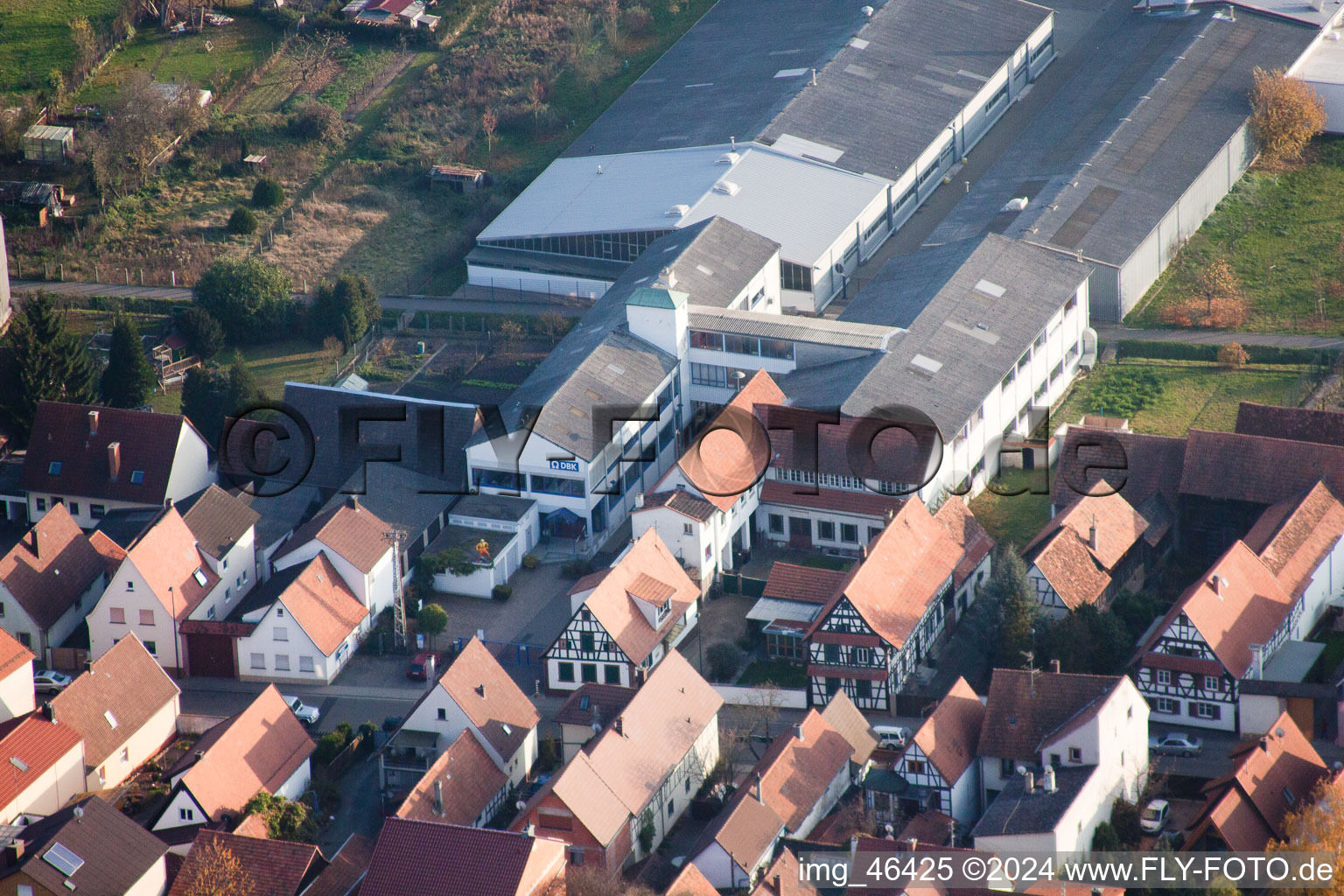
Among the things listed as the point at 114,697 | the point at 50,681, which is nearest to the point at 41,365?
the point at 50,681

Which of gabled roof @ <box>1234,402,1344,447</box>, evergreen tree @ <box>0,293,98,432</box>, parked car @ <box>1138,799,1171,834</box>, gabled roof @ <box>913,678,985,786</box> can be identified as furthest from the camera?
evergreen tree @ <box>0,293,98,432</box>

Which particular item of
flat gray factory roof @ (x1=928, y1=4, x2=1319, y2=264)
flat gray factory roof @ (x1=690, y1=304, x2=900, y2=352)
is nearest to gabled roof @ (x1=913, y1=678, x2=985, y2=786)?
flat gray factory roof @ (x1=690, y1=304, x2=900, y2=352)

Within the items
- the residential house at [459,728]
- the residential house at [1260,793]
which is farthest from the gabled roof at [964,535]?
the residential house at [459,728]

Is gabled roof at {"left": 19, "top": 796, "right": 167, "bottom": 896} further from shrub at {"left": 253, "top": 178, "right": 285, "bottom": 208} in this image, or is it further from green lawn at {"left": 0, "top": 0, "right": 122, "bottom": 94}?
green lawn at {"left": 0, "top": 0, "right": 122, "bottom": 94}

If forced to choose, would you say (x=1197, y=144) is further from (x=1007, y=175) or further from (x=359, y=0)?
(x=359, y=0)

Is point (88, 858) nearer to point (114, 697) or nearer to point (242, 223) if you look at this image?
point (114, 697)

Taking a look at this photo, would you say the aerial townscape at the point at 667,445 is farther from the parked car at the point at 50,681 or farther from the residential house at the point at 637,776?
the parked car at the point at 50,681

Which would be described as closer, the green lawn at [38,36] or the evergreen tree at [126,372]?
the evergreen tree at [126,372]

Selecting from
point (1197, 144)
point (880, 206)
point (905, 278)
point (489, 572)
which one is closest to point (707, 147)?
point (880, 206)
